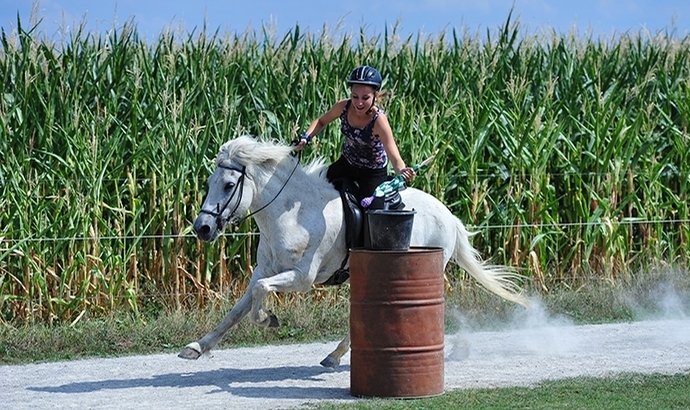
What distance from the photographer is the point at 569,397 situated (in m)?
8.10

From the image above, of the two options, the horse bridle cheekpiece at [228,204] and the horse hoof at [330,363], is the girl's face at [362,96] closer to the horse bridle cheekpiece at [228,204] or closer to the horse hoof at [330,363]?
the horse bridle cheekpiece at [228,204]

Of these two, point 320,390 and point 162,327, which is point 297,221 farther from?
point 162,327

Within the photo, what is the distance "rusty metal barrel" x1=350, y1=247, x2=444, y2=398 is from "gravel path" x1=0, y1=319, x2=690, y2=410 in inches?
13.0

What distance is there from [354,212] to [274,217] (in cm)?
67

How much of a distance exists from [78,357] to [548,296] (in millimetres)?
5483

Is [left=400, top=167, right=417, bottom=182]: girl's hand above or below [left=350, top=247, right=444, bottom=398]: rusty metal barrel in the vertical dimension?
above

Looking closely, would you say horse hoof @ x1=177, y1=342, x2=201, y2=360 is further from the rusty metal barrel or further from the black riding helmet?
the black riding helmet

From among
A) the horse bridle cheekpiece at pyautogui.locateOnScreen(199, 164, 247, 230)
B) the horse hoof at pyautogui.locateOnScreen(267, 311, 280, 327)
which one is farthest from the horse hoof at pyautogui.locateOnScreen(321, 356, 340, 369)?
the horse bridle cheekpiece at pyautogui.locateOnScreen(199, 164, 247, 230)

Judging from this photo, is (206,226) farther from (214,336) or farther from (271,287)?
(214,336)

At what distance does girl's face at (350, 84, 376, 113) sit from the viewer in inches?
342

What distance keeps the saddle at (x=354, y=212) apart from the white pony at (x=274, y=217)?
0.05m

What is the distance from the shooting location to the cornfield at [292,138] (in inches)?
460

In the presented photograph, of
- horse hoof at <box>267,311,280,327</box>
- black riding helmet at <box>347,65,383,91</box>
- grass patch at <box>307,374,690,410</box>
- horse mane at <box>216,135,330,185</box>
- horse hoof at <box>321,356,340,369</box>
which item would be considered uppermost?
black riding helmet at <box>347,65,383,91</box>

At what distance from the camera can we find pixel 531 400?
7.97 metres
